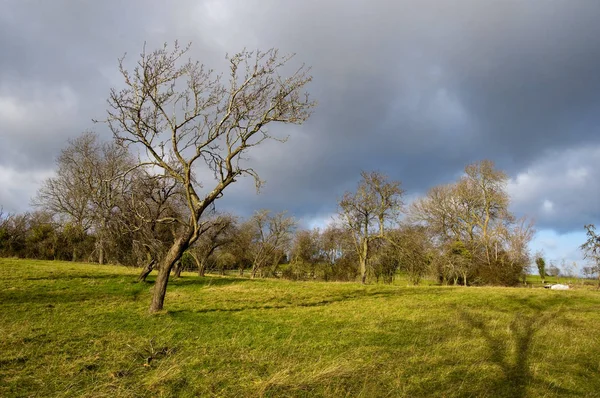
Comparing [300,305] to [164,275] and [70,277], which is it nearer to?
[164,275]

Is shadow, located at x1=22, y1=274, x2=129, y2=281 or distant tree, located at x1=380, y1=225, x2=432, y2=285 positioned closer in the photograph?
shadow, located at x1=22, y1=274, x2=129, y2=281

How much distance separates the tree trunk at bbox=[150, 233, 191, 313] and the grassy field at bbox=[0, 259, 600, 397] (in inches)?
21.2

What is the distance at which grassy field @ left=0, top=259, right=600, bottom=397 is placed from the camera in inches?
204

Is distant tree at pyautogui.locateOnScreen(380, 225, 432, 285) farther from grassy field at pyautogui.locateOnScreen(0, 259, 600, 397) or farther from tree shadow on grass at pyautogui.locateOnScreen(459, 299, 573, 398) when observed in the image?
tree shadow on grass at pyautogui.locateOnScreen(459, 299, 573, 398)

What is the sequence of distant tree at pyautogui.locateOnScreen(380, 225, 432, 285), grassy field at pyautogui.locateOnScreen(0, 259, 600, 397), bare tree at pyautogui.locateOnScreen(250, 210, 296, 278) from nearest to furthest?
grassy field at pyautogui.locateOnScreen(0, 259, 600, 397)
distant tree at pyautogui.locateOnScreen(380, 225, 432, 285)
bare tree at pyautogui.locateOnScreen(250, 210, 296, 278)

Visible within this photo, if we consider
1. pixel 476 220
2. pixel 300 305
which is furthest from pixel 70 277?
pixel 476 220

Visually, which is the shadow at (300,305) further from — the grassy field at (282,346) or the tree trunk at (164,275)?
the tree trunk at (164,275)

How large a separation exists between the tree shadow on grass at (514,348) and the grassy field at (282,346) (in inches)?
1.5

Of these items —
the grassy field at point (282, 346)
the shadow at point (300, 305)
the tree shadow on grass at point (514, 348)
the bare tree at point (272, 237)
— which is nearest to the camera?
the grassy field at point (282, 346)

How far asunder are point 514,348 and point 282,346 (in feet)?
18.7

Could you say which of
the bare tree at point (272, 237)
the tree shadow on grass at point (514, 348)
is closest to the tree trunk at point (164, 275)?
the tree shadow on grass at point (514, 348)

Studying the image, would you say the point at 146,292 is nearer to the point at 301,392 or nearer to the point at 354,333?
the point at 354,333

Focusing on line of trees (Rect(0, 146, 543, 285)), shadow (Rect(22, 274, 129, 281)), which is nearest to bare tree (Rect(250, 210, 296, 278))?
line of trees (Rect(0, 146, 543, 285))

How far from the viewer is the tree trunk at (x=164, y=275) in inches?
434
